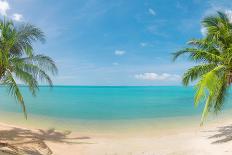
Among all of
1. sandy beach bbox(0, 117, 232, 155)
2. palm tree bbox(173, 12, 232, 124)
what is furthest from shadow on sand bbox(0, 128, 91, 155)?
palm tree bbox(173, 12, 232, 124)

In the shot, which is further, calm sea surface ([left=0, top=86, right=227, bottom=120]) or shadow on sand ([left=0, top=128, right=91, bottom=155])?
calm sea surface ([left=0, top=86, right=227, bottom=120])

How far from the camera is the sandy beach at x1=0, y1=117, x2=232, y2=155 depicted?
30.6 ft

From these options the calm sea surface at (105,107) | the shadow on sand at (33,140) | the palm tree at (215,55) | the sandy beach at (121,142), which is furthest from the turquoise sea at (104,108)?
the palm tree at (215,55)

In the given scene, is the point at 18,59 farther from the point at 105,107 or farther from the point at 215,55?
the point at 105,107

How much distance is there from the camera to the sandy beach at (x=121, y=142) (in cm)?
931

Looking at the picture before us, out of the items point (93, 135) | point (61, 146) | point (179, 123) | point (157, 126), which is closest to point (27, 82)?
point (61, 146)

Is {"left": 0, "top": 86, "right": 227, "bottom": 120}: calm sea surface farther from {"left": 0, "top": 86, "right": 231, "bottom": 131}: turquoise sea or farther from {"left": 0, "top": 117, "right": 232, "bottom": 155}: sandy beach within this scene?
{"left": 0, "top": 117, "right": 232, "bottom": 155}: sandy beach

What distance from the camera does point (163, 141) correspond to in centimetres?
1126

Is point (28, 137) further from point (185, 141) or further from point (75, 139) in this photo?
point (185, 141)

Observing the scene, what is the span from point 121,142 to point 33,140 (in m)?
3.52

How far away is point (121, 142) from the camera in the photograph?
11383 mm

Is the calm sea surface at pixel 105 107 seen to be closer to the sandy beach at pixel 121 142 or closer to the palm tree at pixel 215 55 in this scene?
the sandy beach at pixel 121 142

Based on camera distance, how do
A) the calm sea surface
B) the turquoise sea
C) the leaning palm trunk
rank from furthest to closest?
1. the calm sea surface
2. the turquoise sea
3. the leaning palm trunk

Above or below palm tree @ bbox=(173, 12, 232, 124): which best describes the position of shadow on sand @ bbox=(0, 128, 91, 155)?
below
